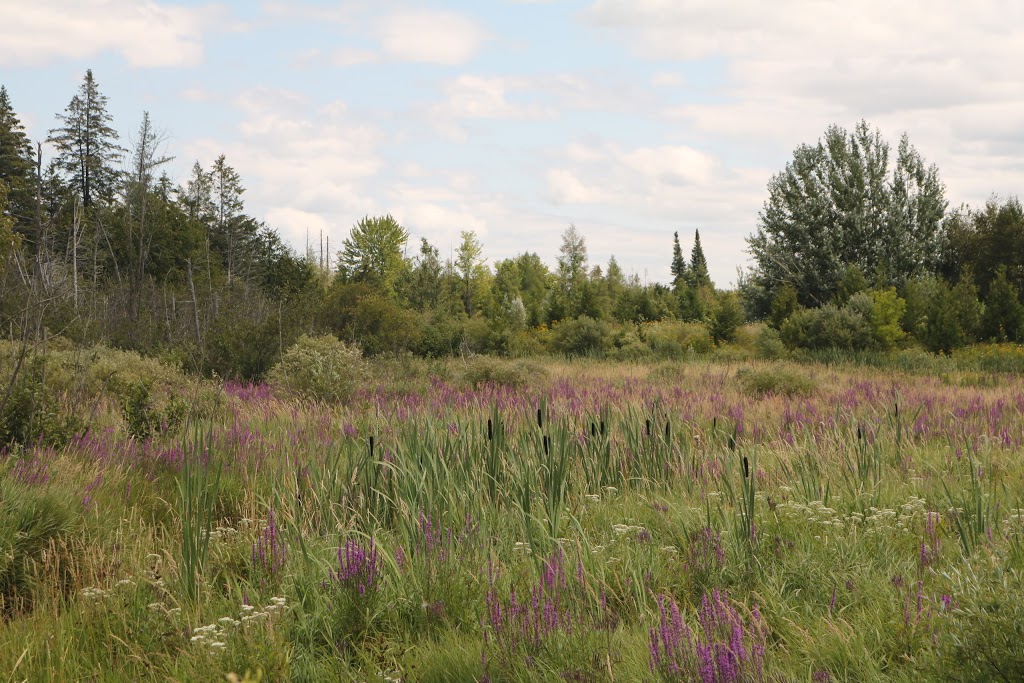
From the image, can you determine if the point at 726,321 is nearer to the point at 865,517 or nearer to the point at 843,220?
the point at 843,220

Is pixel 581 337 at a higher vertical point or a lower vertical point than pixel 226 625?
higher

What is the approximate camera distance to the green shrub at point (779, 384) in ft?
41.7

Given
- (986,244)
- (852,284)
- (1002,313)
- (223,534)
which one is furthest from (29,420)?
(986,244)

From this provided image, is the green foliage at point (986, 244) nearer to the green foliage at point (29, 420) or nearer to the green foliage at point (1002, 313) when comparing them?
the green foliage at point (1002, 313)

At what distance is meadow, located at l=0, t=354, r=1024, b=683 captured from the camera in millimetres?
2850

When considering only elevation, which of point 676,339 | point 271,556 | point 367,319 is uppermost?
point 367,319

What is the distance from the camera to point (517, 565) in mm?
3977

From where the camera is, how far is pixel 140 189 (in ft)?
99.6

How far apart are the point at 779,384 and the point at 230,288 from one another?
2689 cm

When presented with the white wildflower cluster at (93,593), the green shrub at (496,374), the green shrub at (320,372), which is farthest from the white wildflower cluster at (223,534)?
the green shrub at (496,374)

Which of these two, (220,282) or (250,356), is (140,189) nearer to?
(220,282)

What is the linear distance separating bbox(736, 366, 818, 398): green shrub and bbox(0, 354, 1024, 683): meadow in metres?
5.59

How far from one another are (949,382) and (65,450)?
15552mm

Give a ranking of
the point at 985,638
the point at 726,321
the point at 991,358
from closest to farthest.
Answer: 1. the point at 985,638
2. the point at 991,358
3. the point at 726,321
